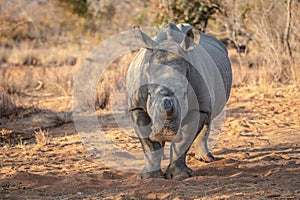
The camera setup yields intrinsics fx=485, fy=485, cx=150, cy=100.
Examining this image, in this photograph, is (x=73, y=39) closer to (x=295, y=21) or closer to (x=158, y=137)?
(x=295, y=21)

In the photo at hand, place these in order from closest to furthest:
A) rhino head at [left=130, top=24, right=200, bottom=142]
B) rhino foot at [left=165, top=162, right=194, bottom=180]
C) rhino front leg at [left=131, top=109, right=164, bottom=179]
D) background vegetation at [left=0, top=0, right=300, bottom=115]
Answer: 1. rhino head at [left=130, top=24, right=200, bottom=142]
2. rhino front leg at [left=131, top=109, right=164, bottom=179]
3. rhino foot at [left=165, top=162, right=194, bottom=180]
4. background vegetation at [left=0, top=0, right=300, bottom=115]

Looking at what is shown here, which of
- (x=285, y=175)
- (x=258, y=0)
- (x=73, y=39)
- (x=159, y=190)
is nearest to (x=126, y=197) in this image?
(x=159, y=190)

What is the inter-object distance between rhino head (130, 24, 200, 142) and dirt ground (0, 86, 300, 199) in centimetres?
60

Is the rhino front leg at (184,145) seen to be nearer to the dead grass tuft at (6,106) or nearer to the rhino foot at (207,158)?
the rhino foot at (207,158)

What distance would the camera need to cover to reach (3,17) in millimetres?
A: 23219

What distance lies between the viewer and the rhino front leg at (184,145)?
188 inches

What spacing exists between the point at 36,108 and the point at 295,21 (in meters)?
5.91

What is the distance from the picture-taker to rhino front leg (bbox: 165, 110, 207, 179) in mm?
4770

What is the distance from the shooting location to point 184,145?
193 inches

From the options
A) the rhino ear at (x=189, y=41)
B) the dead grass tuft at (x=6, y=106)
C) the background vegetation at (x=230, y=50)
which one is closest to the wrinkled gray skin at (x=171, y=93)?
the rhino ear at (x=189, y=41)

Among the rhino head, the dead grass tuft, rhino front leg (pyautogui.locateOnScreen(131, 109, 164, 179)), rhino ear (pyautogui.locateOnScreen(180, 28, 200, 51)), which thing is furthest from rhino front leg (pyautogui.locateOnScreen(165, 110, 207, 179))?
the dead grass tuft

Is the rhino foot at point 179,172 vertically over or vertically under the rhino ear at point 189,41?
under

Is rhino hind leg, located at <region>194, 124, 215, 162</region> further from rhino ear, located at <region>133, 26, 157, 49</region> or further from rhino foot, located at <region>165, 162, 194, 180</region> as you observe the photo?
rhino ear, located at <region>133, 26, 157, 49</region>

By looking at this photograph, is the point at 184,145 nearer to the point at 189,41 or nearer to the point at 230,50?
the point at 189,41
